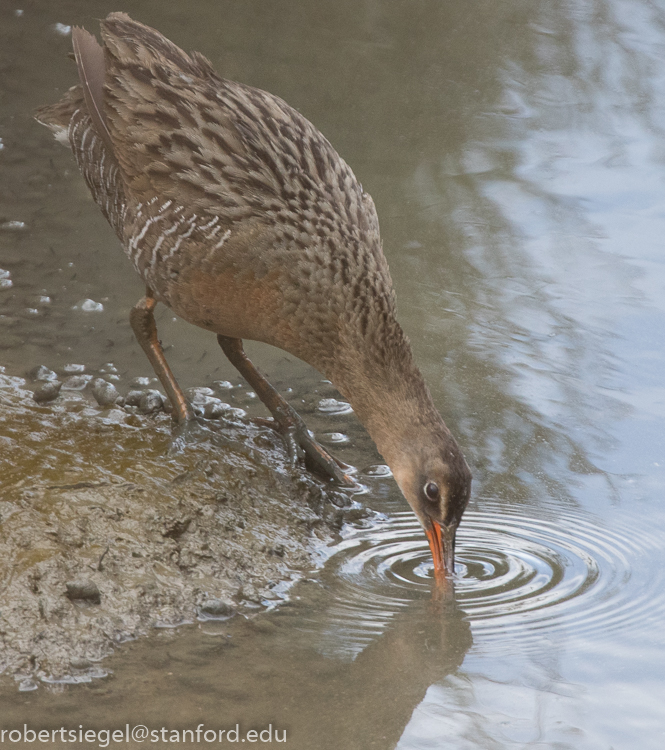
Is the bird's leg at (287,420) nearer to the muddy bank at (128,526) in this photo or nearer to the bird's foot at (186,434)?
the muddy bank at (128,526)

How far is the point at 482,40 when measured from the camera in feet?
31.9

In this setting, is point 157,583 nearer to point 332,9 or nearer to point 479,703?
point 479,703

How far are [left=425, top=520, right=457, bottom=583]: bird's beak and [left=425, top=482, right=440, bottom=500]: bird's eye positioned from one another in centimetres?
11

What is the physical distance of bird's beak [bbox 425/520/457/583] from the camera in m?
4.34

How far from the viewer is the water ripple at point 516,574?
404cm

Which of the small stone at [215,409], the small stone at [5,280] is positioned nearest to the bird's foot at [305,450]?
the small stone at [215,409]

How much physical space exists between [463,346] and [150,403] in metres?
2.04

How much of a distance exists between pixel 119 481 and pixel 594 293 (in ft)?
11.9

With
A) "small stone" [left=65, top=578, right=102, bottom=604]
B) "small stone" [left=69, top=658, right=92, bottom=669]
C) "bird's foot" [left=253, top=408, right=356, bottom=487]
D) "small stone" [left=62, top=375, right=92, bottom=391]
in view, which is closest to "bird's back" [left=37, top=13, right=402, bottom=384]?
"bird's foot" [left=253, top=408, right=356, bottom=487]

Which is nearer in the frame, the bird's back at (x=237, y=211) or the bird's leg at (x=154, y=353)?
the bird's back at (x=237, y=211)

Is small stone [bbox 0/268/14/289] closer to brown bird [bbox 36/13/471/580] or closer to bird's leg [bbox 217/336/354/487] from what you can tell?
brown bird [bbox 36/13/471/580]

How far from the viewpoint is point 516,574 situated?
4375 millimetres

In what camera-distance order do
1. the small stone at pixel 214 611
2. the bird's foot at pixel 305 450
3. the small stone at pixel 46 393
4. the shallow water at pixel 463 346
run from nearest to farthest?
the shallow water at pixel 463 346, the small stone at pixel 214 611, the bird's foot at pixel 305 450, the small stone at pixel 46 393

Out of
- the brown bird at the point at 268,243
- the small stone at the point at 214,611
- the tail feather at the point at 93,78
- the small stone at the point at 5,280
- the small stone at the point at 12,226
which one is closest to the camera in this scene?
the small stone at the point at 214,611
